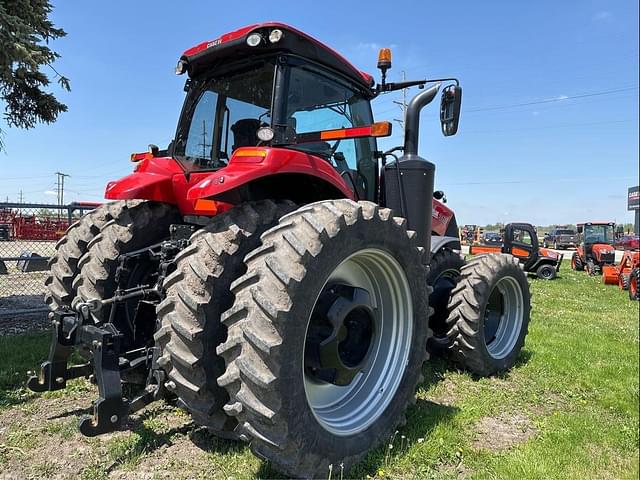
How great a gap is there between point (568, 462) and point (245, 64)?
Result: 11.4 ft

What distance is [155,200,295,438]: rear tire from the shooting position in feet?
8.13

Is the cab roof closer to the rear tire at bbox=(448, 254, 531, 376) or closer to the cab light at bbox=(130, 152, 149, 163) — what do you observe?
the cab light at bbox=(130, 152, 149, 163)

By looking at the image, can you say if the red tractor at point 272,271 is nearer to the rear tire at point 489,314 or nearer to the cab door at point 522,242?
the rear tire at point 489,314

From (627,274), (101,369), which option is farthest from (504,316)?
(627,274)

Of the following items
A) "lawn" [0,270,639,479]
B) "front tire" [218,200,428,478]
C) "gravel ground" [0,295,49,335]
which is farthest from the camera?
"gravel ground" [0,295,49,335]

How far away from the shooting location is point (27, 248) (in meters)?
9.18

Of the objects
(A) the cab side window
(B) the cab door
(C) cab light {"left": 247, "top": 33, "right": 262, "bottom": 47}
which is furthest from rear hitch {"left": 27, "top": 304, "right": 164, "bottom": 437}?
(A) the cab side window

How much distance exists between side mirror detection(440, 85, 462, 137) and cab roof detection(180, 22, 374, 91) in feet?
2.60

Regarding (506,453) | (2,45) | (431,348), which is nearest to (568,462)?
(506,453)

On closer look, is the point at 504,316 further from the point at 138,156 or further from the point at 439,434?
the point at 138,156

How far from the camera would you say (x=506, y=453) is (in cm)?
304

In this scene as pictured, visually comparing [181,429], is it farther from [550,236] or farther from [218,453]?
[550,236]

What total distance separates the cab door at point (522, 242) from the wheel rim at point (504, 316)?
1263 cm

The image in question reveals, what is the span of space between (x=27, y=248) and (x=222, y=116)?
761 centimetres
